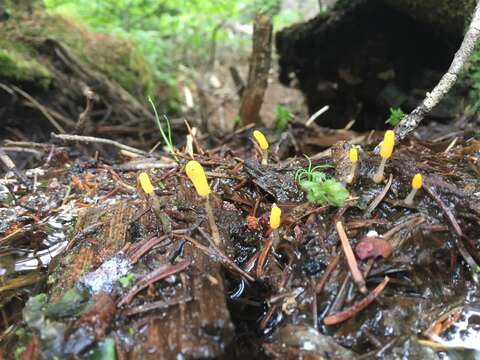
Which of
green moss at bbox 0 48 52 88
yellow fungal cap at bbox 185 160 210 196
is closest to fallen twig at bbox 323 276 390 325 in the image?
yellow fungal cap at bbox 185 160 210 196

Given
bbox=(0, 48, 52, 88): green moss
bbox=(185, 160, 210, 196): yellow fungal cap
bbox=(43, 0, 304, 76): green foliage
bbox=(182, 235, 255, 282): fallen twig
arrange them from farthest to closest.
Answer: bbox=(43, 0, 304, 76): green foliage, bbox=(0, 48, 52, 88): green moss, bbox=(182, 235, 255, 282): fallen twig, bbox=(185, 160, 210, 196): yellow fungal cap

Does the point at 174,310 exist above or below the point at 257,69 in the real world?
above

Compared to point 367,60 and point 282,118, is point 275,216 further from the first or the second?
point 367,60

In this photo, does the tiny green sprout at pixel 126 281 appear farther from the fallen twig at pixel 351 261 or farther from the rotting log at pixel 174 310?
the fallen twig at pixel 351 261

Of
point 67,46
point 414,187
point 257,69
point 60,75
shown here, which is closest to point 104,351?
point 414,187

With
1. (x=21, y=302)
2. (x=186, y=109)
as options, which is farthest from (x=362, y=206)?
(x=186, y=109)

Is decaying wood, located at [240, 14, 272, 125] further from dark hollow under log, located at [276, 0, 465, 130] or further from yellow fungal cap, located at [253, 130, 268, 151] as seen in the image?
yellow fungal cap, located at [253, 130, 268, 151]
